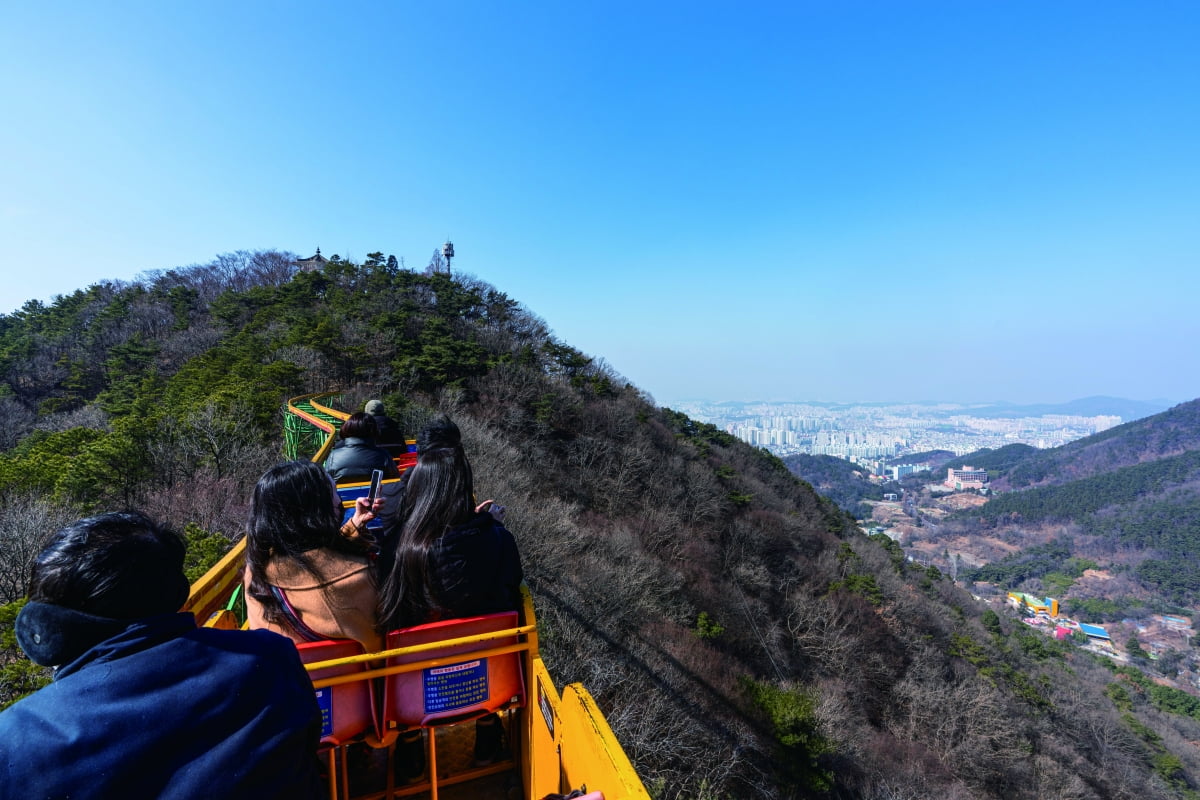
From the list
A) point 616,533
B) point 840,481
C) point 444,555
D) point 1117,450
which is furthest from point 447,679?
point 1117,450

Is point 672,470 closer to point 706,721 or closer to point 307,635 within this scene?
point 706,721

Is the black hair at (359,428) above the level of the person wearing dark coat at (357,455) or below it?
above

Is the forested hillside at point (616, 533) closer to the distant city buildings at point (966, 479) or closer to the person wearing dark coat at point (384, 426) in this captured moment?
the person wearing dark coat at point (384, 426)

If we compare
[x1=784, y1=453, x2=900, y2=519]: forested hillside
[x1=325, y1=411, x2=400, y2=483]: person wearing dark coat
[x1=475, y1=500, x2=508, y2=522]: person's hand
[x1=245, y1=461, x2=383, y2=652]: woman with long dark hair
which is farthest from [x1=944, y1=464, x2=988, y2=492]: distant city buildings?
[x1=245, y1=461, x2=383, y2=652]: woman with long dark hair

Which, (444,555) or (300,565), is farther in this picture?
(444,555)

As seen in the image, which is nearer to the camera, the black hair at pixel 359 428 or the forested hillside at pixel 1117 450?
the black hair at pixel 359 428

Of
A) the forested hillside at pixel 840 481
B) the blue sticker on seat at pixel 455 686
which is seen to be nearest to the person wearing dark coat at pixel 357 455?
the blue sticker on seat at pixel 455 686

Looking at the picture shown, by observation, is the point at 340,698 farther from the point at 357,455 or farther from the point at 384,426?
the point at 384,426

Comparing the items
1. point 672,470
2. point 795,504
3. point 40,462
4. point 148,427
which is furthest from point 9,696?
point 795,504
